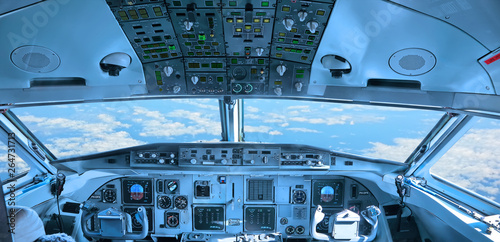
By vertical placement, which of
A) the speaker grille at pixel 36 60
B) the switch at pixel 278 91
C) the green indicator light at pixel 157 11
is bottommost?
the switch at pixel 278 91

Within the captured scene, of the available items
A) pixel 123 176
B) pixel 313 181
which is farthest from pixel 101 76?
pixel 313 181

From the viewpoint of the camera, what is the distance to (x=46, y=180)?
14.6ft

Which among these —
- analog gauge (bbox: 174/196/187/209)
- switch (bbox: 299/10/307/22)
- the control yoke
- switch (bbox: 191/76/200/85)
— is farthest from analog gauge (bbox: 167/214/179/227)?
switch (bbox: 299/10/307/22)

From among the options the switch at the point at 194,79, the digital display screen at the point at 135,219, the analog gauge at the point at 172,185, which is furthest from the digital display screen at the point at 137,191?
the switch at the point at 194,79

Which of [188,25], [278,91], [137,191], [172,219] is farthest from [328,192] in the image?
[188,25]

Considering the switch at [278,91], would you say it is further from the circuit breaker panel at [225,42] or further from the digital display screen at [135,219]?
the digital display screen at [135,219]

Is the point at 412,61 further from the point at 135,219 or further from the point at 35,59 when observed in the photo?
the point at 135,219

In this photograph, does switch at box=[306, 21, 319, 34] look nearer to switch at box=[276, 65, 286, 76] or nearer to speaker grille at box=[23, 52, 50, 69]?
switch at box=[276, 65, 286, 76]

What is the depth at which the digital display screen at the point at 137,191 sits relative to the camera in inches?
212

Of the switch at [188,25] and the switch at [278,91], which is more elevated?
the switch at [188,25]

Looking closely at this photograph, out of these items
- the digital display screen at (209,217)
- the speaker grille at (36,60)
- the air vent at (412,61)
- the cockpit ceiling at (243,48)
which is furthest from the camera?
the digital display screen at (209,217)

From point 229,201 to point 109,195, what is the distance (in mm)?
1757

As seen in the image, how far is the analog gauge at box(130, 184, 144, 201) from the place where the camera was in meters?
5.38

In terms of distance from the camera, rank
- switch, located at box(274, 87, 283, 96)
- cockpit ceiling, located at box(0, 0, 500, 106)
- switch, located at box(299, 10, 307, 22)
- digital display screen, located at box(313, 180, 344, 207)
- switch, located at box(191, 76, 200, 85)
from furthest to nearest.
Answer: digital display screen, located at box(313, 180, 344, 207)
switch, located at box(274, 87, 283, 96)
switch, located at box(191, 76, 200, 85)
switch, located at box(299, 10, 307, 22)
cockpit ceiling, located at box(0, 0, 500, 106)
